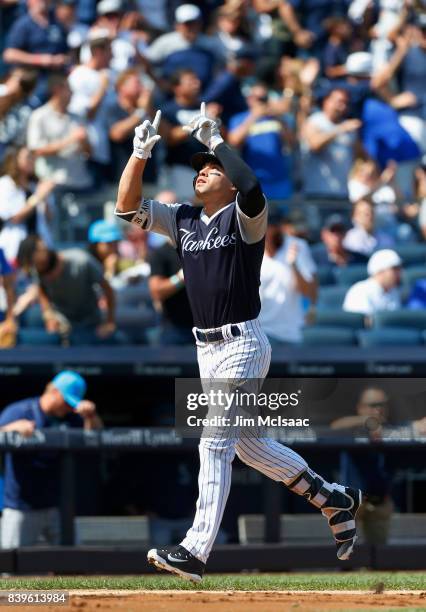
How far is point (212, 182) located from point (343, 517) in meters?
1.57

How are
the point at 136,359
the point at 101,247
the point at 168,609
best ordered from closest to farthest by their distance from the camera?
the point at 168,609
the point at 136,359
the point at 101,247

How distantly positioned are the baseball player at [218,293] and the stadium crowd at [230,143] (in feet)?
10.9

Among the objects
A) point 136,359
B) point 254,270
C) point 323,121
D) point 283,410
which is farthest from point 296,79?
point 254,270

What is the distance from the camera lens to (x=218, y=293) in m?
5.57

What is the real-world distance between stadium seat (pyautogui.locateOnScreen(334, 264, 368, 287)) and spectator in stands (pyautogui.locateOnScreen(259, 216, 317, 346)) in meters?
0.54

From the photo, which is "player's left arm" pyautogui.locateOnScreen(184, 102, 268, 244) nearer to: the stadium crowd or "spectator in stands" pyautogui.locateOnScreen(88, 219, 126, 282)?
the stadium crowd

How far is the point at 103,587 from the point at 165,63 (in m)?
6.33

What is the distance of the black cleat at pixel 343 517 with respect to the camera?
5.85 m

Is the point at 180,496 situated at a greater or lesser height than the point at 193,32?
lesser

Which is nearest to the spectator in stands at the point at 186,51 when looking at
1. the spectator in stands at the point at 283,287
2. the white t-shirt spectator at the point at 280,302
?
the spectator in stands at the point at 283,287

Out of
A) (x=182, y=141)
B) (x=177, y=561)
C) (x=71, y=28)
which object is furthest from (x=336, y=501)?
(x=71, y=28)

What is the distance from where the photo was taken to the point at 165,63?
1165 cm

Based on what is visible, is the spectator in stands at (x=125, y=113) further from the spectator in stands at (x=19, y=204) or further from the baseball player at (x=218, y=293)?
the baseball player at (x=218, y=293)

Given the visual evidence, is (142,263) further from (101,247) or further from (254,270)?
(254,270)
